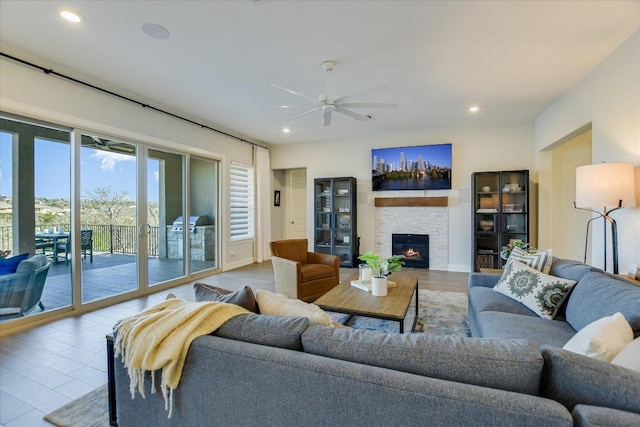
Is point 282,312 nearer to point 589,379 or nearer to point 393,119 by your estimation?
point 589,379

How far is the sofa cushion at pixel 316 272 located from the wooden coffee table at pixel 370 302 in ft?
2.49

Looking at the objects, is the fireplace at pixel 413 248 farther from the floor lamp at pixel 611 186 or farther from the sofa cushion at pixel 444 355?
the sofa cushion at pixel 444 355

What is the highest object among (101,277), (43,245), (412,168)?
(412,168)

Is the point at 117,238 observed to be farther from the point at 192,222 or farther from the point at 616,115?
the point at 616,115

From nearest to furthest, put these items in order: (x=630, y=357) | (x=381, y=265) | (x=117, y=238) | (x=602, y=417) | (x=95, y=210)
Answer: (x=602, y=417) < (x=630, y=357) < (x=381, y=265) < (x=95, y=210) < (x=117, y=238)

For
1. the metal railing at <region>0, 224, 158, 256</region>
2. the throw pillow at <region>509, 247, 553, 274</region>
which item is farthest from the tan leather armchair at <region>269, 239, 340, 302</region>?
the throw pillow at <region>509, 247, 553, 274</region>

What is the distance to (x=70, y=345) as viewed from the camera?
9.02ft

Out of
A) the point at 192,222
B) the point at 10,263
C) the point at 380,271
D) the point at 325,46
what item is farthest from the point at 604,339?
the point at 192,222

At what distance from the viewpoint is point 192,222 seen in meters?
5.33

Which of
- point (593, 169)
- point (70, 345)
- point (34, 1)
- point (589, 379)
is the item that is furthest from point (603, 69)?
point (70, 345)

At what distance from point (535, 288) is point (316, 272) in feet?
7.73

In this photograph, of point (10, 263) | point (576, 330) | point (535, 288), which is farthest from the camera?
point (10, 263)

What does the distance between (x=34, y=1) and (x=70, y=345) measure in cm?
288

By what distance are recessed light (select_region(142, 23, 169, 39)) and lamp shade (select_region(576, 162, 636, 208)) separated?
13.1 ft
